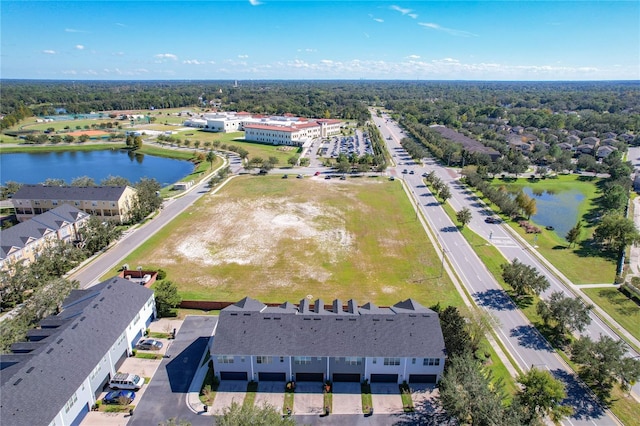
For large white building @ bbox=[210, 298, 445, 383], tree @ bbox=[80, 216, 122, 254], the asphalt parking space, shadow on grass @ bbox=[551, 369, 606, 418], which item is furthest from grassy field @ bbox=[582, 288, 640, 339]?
tree @ bbox=[80, 216, 122, 254]

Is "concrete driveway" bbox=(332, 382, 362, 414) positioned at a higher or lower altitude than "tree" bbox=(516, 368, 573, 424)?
lower

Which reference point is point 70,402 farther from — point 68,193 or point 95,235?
point 68,193

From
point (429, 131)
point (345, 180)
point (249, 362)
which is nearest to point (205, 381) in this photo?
point (249, 362)

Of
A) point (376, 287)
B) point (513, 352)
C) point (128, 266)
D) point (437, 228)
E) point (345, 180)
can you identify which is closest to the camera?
point (513, 352)

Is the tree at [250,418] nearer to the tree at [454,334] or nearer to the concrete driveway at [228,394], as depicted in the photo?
the concrete driveway at [228,394]

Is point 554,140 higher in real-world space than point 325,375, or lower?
higher

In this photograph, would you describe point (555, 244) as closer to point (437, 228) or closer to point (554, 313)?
point (437, 228)

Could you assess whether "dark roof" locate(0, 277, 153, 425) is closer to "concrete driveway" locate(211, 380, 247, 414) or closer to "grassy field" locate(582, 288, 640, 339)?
"concrete driveway" locate(211, 380, 247, 414)
